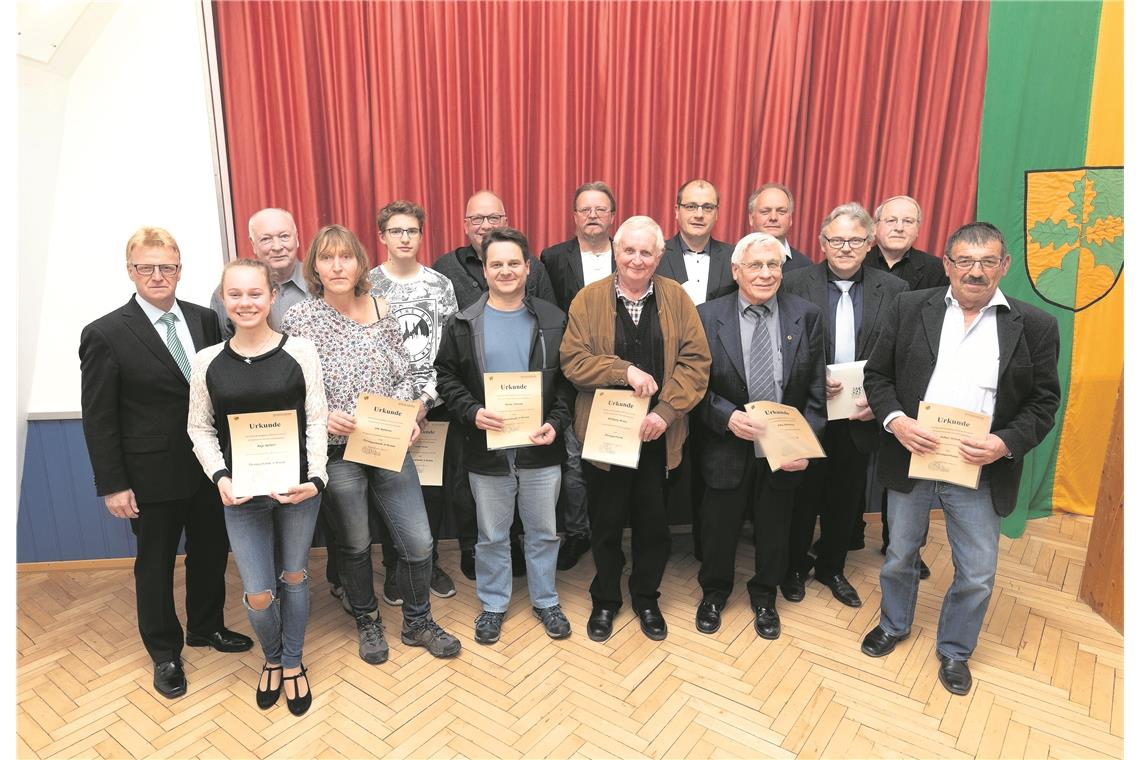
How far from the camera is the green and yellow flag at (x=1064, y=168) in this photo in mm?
3846

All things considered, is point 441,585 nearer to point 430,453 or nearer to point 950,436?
point 430,453

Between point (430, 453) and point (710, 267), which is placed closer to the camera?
point (430, 453)

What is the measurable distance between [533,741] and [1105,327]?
13.8 feet

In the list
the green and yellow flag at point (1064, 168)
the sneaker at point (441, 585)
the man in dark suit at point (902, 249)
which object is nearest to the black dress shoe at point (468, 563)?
the sneaker at point (441, 585)

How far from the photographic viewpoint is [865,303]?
2971 millimetres

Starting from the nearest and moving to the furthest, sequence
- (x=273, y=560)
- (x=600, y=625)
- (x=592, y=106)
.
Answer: (x=273, y=560) → (x=600, y=625) → (x=592, y=106)

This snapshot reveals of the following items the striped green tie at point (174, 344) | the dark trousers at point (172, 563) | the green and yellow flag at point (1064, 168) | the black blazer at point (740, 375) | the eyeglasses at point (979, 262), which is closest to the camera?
the eyeglasses at point (979, 262)

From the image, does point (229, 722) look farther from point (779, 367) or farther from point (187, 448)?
point (779, 367)

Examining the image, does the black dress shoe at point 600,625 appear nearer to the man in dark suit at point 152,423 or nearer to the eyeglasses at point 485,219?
the man in dark suit at point 152,423

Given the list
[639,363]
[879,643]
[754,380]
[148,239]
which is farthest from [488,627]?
[148,239]

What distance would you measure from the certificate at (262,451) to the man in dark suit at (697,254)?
5.93ft

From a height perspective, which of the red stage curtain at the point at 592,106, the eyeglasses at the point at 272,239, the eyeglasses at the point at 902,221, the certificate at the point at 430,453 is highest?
the red stage curtain at the point at 592,106

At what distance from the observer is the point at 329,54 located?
11.8ft

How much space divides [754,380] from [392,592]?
2103 millimetres
